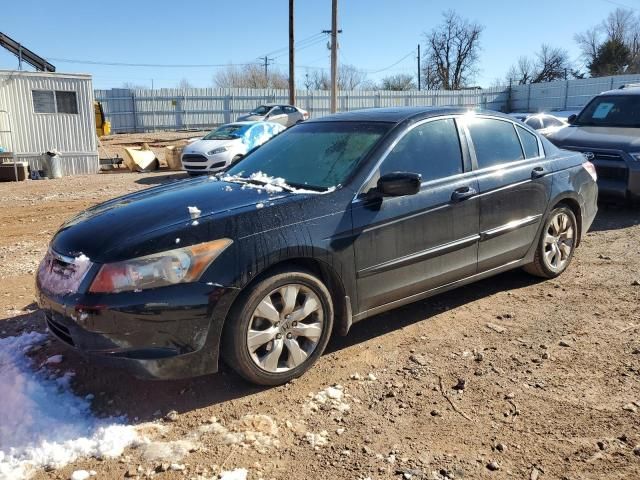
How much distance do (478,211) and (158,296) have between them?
2.58m

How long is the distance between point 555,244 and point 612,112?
512 cm

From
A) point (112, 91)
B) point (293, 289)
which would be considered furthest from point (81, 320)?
point (112, 91)

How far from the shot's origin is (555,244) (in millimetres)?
5363

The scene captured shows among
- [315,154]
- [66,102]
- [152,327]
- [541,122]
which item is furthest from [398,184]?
[66,102]

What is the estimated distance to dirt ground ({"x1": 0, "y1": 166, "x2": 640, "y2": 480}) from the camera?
2.79 m

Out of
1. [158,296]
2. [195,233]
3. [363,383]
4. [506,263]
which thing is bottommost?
[363,383]

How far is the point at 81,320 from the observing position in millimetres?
3109

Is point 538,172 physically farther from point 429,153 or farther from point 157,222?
point 157,222

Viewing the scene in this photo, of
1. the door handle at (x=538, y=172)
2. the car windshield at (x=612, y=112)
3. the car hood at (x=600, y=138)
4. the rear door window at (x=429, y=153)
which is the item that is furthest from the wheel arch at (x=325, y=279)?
the car windshield at (x=612, y=112)

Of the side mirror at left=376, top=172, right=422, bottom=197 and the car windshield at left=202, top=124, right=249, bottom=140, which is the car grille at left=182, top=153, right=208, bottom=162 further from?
the side mirror at left=376, top=172, right=422, bottom=197

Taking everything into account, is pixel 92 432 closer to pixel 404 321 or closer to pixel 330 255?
pixel 330 255

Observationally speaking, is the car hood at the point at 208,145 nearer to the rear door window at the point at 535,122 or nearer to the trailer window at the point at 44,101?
the trailer window at the point at 44,101

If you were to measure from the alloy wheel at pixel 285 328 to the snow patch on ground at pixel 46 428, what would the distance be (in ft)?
2.74

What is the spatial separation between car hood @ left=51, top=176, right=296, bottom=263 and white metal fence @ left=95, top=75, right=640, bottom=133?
32.2 meters
